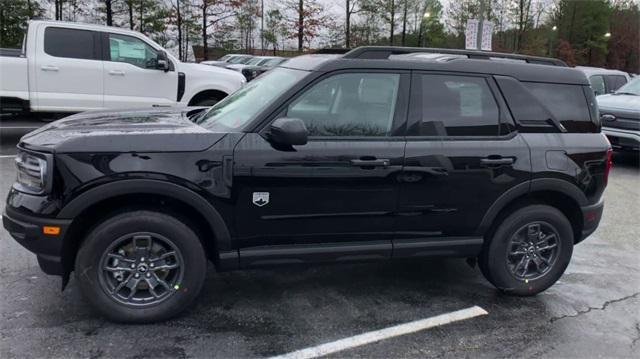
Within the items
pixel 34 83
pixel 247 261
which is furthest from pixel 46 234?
pixel 34 83

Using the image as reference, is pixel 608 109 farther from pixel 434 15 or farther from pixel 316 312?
pixel 434 15

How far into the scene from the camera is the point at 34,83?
342 inches

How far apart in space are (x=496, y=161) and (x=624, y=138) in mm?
7172

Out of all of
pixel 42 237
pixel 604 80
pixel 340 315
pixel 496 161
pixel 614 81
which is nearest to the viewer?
pixel 42 237

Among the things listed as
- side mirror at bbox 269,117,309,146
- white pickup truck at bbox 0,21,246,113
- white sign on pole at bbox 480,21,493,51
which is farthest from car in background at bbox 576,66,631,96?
side mirror at bbox 269,117,309,146

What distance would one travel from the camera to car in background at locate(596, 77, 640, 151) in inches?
376

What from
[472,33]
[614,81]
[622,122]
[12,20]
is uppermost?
[12,20]

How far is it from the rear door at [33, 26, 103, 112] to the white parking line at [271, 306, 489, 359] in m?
7.34

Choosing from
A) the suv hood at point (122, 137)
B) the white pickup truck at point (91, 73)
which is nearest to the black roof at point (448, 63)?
the suv hood at point (122, 137)

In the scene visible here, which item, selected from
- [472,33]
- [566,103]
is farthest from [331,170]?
[472,33]

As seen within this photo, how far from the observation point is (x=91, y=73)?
8977mm

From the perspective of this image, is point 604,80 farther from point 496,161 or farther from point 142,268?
point 142,268

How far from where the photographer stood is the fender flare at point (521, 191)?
3.98 meters

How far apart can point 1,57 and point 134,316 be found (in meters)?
6.86
